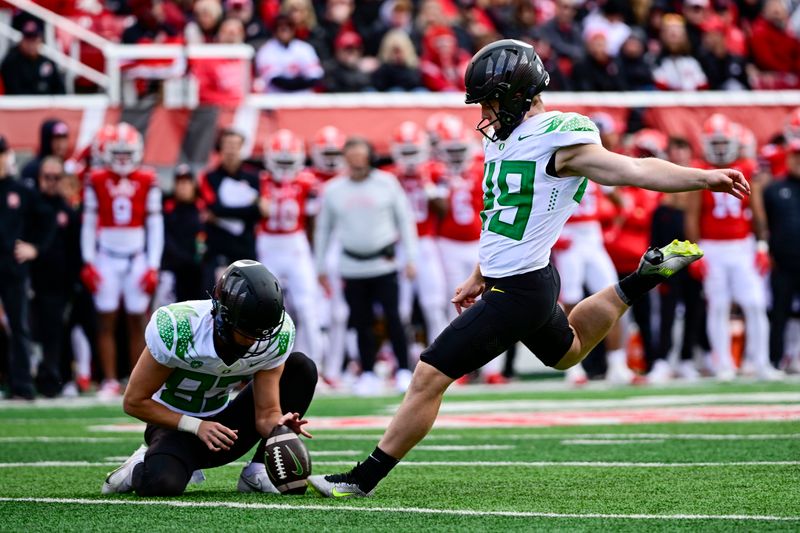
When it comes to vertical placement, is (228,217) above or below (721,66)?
below

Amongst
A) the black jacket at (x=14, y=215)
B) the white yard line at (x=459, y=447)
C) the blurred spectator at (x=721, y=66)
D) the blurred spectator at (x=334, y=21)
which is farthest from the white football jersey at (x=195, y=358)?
the blurred spectator at (x=721, y=66)

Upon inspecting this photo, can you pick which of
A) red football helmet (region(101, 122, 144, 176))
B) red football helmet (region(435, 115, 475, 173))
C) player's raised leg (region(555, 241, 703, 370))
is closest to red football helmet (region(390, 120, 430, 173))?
red football helmet (region(435, 115, 475, 173))

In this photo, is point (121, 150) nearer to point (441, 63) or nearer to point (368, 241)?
point (368, 241)

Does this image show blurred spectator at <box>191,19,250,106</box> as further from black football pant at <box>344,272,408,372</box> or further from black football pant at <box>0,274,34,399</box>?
black football pant at <box>0,274,34,399</box>

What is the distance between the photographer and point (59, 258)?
1127 centimetres

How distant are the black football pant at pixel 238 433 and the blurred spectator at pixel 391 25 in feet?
31.4

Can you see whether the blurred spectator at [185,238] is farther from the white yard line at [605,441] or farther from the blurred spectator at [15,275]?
the white yard line at [605,441]

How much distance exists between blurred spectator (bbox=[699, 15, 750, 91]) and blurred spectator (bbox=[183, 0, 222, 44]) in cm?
502

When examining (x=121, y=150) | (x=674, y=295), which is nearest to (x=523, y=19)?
(x=674, y=295)

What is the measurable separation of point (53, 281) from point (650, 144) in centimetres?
516

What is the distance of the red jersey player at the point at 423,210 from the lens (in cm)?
1202

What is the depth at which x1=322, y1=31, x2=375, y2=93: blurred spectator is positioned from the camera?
13.9 m

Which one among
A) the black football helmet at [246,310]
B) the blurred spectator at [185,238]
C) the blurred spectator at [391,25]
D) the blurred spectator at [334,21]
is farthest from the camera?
the blurred spectator at [391,25]

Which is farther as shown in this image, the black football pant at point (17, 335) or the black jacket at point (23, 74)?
the black jacket at point (23, 74)
